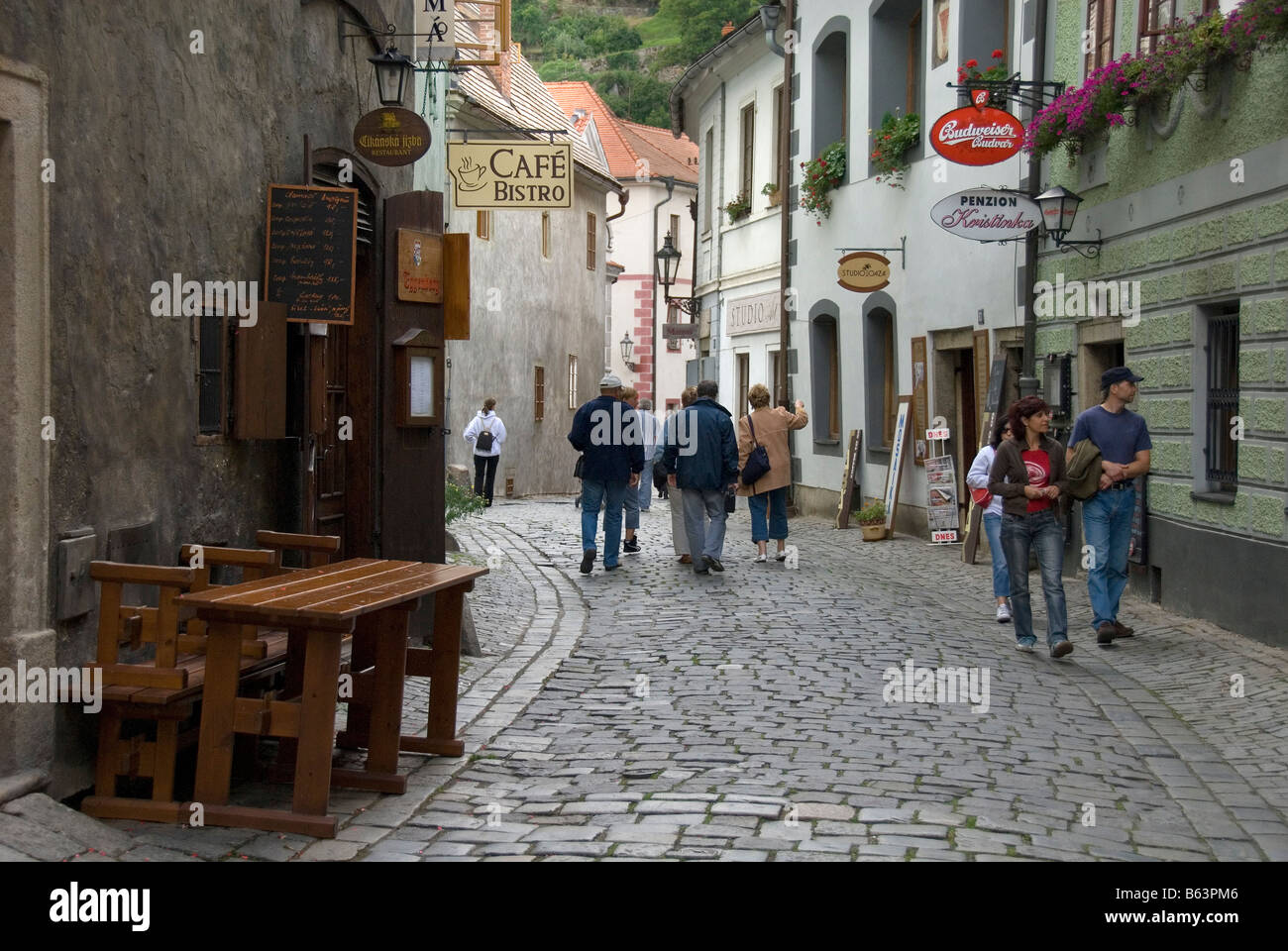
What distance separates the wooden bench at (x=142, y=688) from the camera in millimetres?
5574

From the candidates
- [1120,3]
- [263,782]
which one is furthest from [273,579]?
[1120,3]

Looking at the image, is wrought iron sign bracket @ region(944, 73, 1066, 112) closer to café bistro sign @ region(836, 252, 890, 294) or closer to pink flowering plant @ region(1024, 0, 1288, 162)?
pink flowering plant @ region(1024, 0, 1288, 162)

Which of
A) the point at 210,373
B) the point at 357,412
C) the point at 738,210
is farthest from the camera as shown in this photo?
the point at 738,210

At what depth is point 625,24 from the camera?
113 metres

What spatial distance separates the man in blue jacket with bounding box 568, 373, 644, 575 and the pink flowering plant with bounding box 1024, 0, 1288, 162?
433 cm

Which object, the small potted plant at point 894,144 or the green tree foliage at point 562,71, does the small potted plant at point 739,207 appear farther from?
the green tree foliage at point 562,71

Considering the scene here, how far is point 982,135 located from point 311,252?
7.35 m

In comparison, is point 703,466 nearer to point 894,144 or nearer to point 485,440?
point 894,144

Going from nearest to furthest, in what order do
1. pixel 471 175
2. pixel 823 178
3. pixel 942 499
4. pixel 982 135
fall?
pixel 982 135, pixel 471 175, pixel 942 499, pixel 823 178

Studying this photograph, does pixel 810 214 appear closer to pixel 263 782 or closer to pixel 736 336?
pixel 736 336

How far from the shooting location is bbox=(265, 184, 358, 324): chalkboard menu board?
7.77 m

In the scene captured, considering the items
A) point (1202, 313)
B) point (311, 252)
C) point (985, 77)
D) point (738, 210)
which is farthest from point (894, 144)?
point (311, 252)

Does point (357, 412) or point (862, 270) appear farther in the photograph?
point (862, 270)

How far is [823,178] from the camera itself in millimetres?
21141
